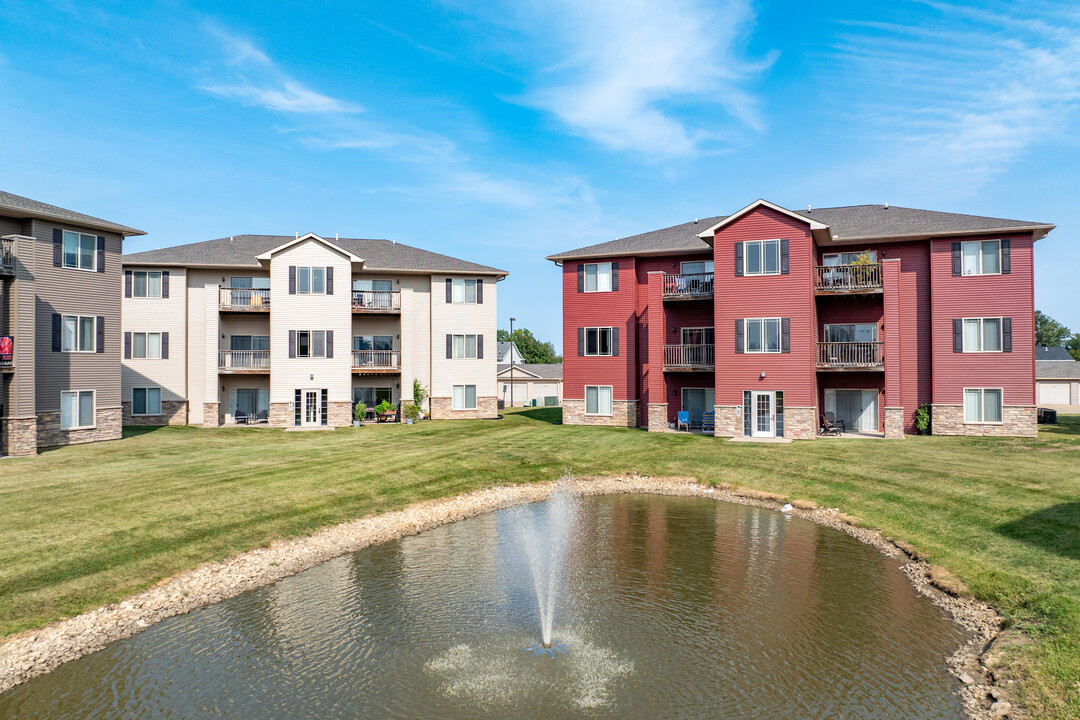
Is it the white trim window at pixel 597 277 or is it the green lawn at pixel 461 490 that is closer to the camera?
the green lawn at pixel 461 490

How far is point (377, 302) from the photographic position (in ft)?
125

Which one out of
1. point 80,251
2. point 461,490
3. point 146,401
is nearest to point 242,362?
point 146,401

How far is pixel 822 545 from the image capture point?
15.7 meters

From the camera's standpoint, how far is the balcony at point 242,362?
116ft

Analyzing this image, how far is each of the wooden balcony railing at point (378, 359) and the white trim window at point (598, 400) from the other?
1205 centimetres

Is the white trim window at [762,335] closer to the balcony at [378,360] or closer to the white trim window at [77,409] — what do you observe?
the balcony at [378,360]

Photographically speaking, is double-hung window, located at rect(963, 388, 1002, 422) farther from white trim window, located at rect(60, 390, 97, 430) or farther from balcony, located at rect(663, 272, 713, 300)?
white trim window, located at rect(60, 390, 97, 430)

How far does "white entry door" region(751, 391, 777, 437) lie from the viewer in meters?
28.6

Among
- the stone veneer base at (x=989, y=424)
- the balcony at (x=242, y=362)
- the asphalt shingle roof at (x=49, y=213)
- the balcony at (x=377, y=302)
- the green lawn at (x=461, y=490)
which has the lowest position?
the green lawn at (x=461, y=490)

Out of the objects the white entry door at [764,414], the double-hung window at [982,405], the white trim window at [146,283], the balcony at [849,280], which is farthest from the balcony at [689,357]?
the white trim window at [146,283]

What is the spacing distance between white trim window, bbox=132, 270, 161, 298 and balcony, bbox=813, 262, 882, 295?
35889mm

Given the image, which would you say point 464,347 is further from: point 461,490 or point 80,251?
point 80,251

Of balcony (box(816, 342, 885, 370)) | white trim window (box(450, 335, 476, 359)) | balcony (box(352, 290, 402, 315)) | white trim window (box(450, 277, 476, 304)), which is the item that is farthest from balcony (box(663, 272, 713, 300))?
balcony (box(352, 290, 402, 315))

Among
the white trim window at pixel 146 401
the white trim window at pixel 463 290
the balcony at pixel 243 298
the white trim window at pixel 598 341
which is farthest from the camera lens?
the white trim window at pixel 463 290
